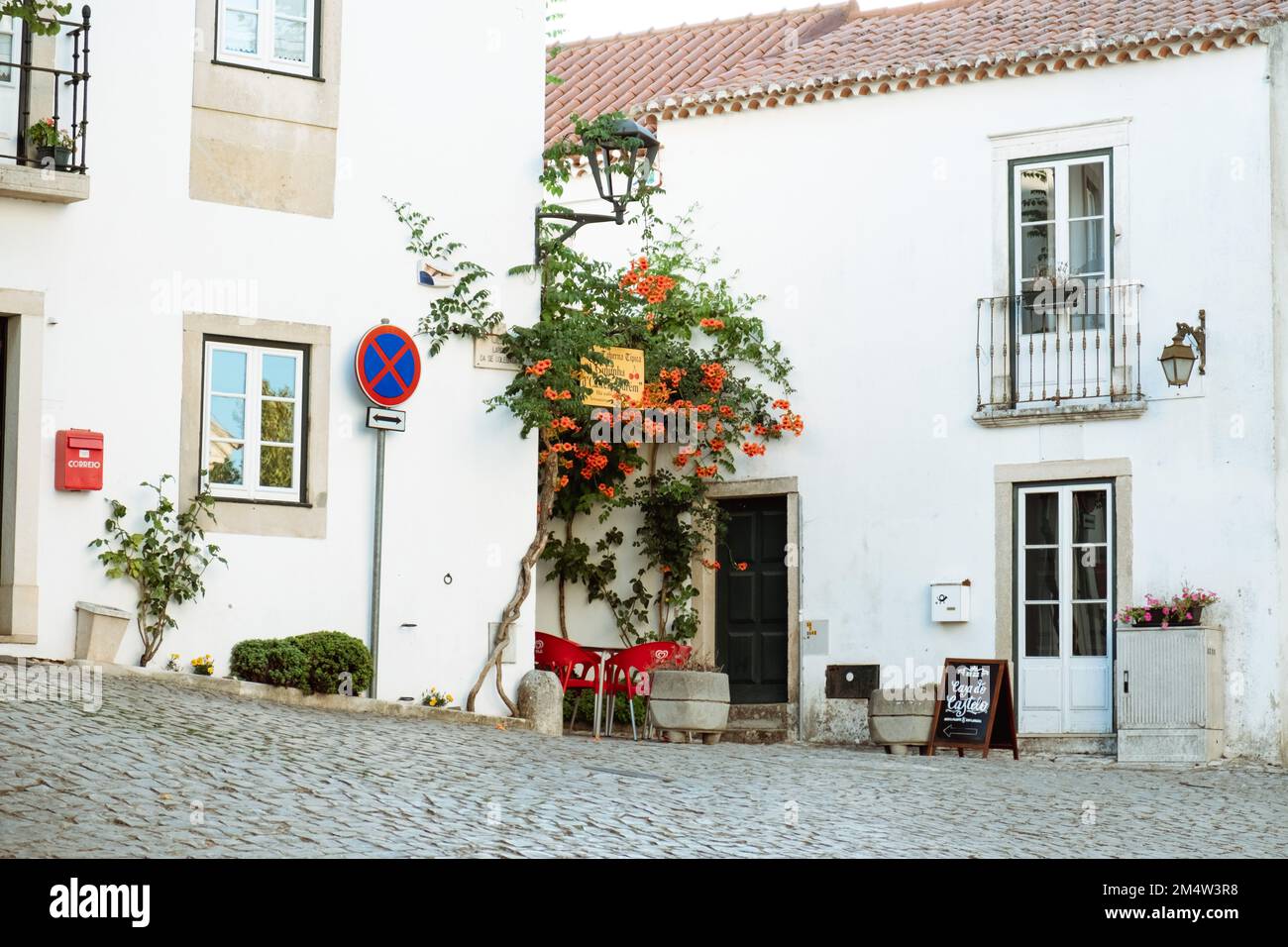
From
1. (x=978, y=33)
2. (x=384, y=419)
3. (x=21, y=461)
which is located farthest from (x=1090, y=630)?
(x=21, y=461)

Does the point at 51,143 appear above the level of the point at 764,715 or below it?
above

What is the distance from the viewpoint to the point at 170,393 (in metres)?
12.7

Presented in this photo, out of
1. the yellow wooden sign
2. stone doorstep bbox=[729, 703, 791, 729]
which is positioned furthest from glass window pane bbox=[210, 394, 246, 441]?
stone doorstep bbox=[729, 703, 791, 729]

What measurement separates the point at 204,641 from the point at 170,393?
1586mm

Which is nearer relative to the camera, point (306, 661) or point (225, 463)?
point (306, 661)

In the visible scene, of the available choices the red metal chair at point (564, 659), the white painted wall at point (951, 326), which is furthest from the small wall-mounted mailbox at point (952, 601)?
the red metal chair at point (564, 659)

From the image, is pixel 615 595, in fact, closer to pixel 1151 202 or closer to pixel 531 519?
pixel 531 519

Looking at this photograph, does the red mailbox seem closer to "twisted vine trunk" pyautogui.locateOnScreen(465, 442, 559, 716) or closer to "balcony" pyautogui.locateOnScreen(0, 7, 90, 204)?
"balcony" pyautogui.locateOnScreen(0, 7, 90, 204)

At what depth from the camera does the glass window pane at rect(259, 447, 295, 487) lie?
13.1 metres

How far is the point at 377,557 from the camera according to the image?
44.0 ft

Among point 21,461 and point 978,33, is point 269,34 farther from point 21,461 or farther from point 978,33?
point 978,33

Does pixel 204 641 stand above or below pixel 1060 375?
below

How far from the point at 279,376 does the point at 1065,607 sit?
6.39 metres
